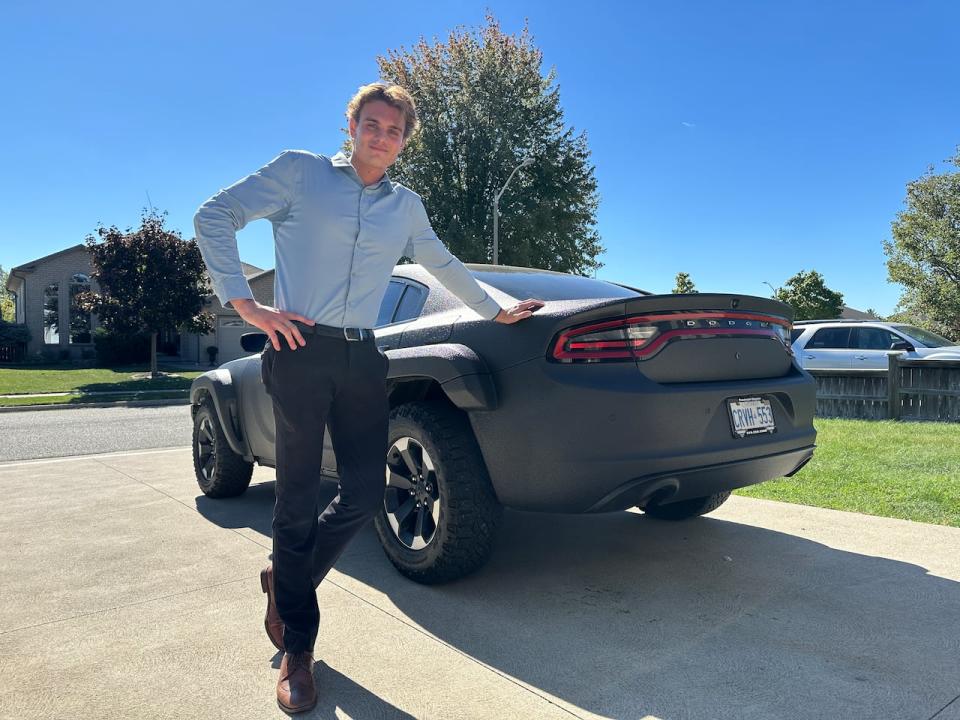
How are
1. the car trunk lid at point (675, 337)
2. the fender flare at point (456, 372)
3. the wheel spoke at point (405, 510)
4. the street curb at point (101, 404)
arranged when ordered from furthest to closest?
the street curb at point (101, 404)
the wheel spoke at point (405, 510)
the fender flare at point (456, 372)
the car trunk lid at point (675, 337)

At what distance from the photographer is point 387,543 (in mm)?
3387

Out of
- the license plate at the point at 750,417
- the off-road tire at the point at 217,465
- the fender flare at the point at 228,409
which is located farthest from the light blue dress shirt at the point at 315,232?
the off-road tire at the point at 217,465

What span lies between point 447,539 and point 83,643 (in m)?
1.40

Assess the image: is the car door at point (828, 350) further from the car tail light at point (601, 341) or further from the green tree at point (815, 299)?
the green tree at point (815, 299)

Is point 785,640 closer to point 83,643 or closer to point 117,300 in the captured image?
point 83,643

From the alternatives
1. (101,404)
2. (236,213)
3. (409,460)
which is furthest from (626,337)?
(101,404)

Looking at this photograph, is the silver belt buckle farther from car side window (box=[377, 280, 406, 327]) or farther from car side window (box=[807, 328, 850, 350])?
car side window (box=[807, 328, 850, 350])

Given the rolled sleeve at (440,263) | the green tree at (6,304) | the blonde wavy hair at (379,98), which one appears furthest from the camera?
the green tree at (6,304)

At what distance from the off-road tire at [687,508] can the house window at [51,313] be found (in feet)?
111

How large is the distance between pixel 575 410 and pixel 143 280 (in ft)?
71.5

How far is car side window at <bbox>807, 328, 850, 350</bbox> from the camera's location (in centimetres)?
1278

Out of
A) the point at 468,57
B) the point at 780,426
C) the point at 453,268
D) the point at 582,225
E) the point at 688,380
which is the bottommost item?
the point at 780,426

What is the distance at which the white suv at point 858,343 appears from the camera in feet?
40.3

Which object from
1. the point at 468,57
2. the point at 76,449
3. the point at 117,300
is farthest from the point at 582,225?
the point at 76,449
